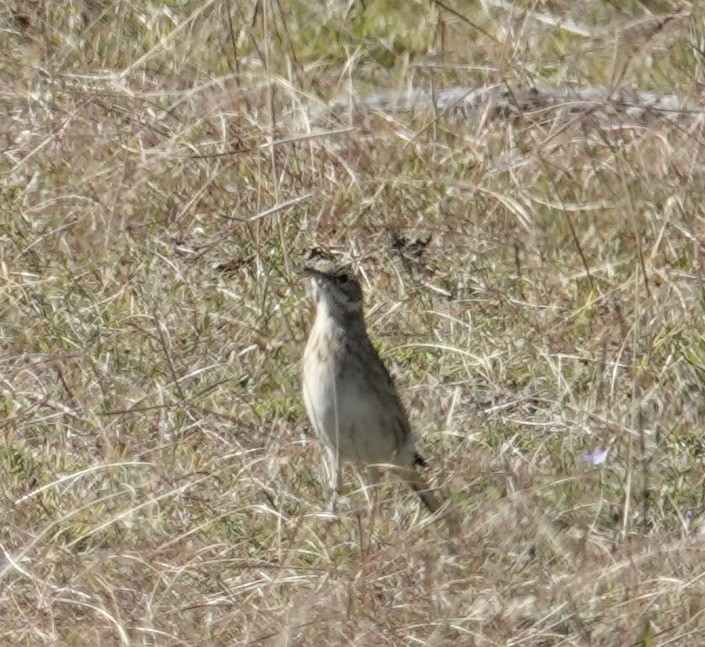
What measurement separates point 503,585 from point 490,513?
1.63ft

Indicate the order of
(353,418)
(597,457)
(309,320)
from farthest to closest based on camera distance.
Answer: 1. (309,320)
2. (353,418)
3. (597,457)

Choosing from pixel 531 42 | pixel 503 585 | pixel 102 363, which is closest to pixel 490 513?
pixel 503 585

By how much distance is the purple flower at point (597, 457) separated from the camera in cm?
620

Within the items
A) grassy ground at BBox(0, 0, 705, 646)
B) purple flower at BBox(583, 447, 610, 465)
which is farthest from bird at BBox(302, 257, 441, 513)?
purple flower at BBox(583, 447, 610, 465)

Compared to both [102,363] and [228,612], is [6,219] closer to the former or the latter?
[102,363]

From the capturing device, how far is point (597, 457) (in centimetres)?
622

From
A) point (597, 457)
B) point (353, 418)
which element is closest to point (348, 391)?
point (353, 418)

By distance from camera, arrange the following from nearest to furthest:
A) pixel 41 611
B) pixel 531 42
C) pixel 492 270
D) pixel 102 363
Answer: pixel 41 611 < pixel 102 363 < pixel 492 270 < pixel 531 42

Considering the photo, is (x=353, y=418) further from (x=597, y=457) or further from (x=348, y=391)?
(x=597, y=457)

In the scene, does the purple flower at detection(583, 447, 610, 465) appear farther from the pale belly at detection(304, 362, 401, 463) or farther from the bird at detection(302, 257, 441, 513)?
the pale belly at detection(304, 362, 401, 463)

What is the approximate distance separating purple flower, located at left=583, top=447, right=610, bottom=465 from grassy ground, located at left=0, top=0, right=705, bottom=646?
0.11 ft

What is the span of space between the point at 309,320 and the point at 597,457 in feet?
5.62

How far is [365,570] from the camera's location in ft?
17.4

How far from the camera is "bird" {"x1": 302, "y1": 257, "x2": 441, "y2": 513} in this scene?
6570mm
